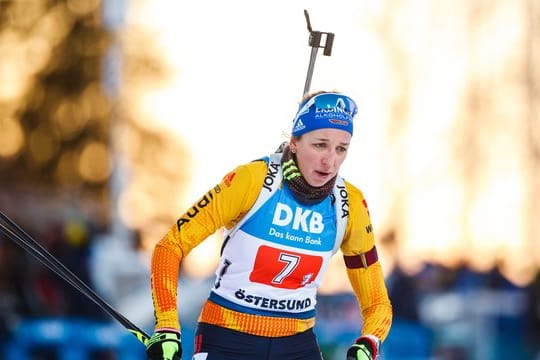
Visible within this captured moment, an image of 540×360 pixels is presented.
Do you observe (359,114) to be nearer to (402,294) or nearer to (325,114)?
(402,294)

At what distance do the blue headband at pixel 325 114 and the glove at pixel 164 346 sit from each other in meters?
1.19

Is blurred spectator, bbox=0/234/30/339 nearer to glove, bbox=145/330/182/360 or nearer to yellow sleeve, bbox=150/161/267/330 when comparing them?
yellow sleeve, bbox=150/161/267/330

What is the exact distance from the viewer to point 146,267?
55.8ft

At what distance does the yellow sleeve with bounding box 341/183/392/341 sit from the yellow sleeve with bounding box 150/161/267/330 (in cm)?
57

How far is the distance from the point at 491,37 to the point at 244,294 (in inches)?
904

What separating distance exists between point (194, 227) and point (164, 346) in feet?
1.98

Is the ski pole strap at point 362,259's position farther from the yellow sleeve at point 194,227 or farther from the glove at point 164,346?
the glove at point 164,346

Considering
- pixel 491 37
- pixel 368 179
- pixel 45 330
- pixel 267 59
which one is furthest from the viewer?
pixel 491 37

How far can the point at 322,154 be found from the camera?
7.58 metres

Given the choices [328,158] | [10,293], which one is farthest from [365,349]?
[10,293]

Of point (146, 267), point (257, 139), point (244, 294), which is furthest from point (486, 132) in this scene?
point (244, 294)

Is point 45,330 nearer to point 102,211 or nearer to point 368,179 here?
point 102,211

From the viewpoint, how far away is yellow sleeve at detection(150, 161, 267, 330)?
24.2ft

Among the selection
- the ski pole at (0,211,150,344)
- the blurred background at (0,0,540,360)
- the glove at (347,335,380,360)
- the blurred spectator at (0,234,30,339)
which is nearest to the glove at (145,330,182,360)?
the ski pole at (0,211,150,344)
